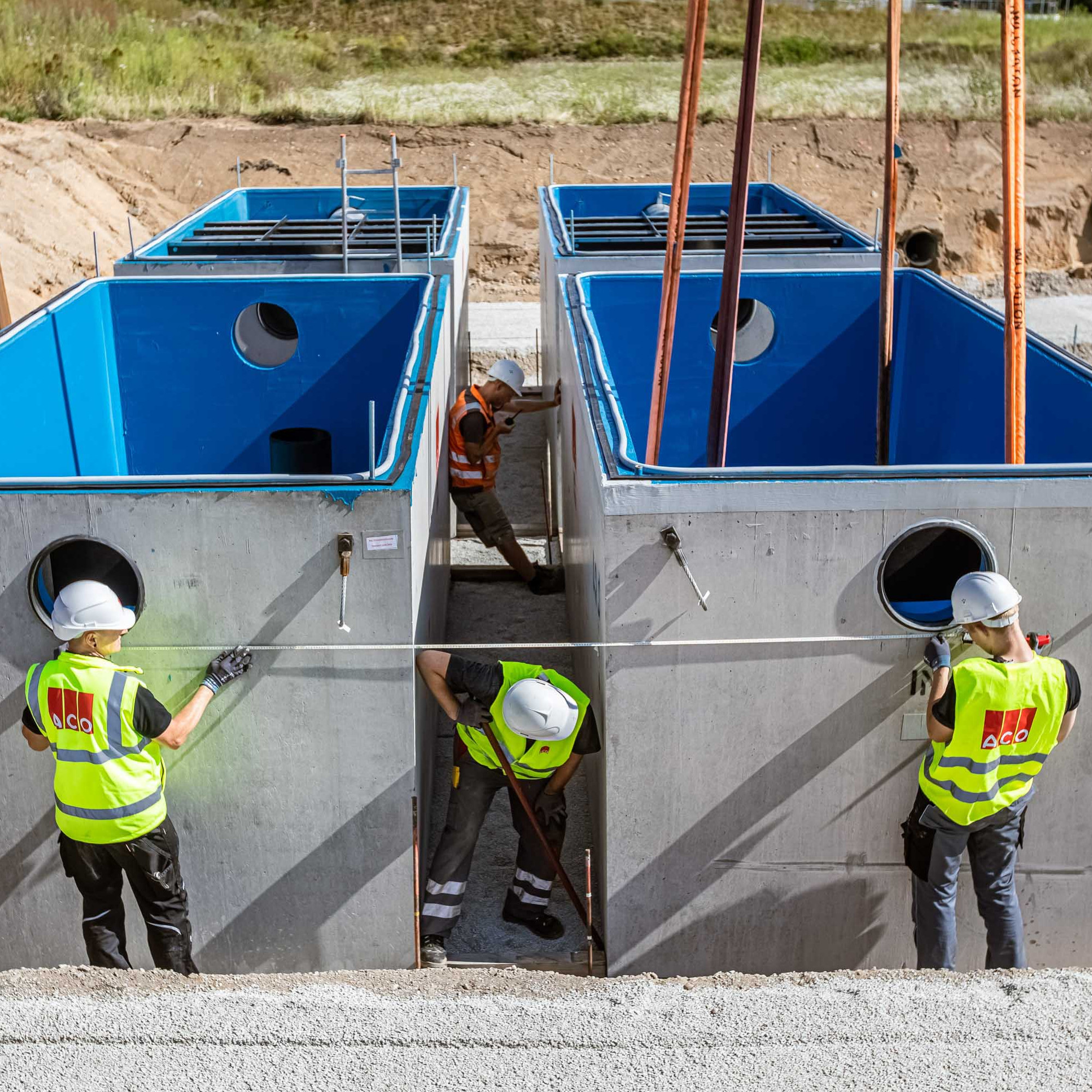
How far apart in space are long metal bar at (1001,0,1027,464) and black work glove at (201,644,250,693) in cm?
335

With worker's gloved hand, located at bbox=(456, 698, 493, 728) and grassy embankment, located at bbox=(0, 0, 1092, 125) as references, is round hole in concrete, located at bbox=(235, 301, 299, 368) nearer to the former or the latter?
worker's gloved hand, located at bbox=(456, 698, 493, 728)

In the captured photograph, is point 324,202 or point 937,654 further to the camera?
point 324,202

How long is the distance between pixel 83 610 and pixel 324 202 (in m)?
12.2

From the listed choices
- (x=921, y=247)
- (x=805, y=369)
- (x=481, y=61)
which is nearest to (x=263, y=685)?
(x=805, y=369)

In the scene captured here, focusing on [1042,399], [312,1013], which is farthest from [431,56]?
[312,1013]

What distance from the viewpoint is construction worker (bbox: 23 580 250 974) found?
4320 mm

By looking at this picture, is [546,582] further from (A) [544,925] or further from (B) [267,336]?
(A) [544,925]

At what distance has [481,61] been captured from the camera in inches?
1481

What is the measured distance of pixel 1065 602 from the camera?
4707mm

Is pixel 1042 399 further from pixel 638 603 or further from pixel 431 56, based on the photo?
pixel 431 56

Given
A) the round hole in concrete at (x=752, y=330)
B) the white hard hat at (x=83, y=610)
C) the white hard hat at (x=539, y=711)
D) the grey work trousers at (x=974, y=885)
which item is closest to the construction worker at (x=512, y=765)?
the white hard hat at (x=539, y=711)

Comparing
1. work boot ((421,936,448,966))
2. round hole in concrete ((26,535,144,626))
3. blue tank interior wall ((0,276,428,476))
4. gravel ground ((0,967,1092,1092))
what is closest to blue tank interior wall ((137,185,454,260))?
blue tank interior wall ((0,276,428,476))

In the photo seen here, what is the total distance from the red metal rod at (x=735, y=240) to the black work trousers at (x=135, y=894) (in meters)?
2.98

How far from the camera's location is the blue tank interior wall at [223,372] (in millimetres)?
8281
